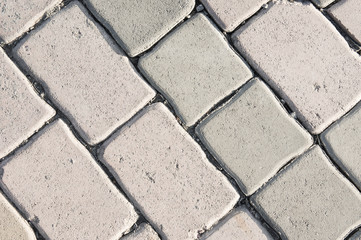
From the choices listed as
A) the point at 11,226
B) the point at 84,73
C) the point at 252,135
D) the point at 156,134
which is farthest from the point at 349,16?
the point at 11,226

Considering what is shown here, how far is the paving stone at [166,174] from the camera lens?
1.53 meters

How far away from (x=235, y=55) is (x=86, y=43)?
0.58 metres

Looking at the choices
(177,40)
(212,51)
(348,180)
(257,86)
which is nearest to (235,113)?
(257,86)

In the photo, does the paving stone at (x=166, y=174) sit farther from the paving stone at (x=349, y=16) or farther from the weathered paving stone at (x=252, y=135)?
the paving stone at (x=349, y=16)

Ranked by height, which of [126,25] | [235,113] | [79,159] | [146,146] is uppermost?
[126,25]

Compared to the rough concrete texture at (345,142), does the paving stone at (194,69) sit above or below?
above

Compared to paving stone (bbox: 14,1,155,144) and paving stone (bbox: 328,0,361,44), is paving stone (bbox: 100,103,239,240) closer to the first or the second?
paving stone (bbox: 14,1,155,144)

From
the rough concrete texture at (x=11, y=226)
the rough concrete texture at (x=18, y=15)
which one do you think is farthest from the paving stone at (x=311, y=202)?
the rough concrete texture at (x=18, y=15)

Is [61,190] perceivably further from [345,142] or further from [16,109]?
[345,142]

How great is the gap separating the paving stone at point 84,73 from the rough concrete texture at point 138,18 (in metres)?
0.05

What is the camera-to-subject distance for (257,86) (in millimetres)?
1534

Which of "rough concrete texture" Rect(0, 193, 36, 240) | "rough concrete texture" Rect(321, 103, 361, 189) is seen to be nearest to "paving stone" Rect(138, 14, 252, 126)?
"rough concrete texture" Rect(321, 103, 361, 189)

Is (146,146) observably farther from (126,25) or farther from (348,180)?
(348,180)

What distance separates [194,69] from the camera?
60.4 inches
